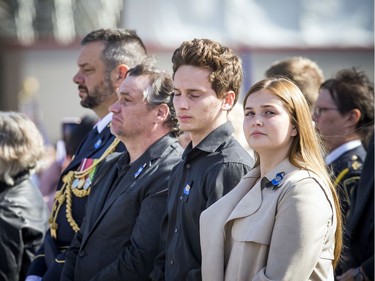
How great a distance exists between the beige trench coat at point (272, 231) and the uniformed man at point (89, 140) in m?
1.62

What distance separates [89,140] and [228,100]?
1.69 m

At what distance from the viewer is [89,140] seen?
573cm

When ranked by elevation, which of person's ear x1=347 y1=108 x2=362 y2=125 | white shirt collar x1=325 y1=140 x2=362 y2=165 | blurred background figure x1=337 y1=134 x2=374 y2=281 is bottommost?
blurred background figure x1=337 y1=134 x2=374 y2=281

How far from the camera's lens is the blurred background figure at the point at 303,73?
236 inches

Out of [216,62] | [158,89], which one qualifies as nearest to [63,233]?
[158,89]

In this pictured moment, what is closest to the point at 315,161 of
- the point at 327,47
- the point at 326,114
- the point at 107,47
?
the point at 326,114

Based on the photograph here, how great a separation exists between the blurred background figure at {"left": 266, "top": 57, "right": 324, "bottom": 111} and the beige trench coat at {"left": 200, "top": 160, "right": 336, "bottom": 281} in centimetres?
222

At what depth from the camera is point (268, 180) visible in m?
3.74

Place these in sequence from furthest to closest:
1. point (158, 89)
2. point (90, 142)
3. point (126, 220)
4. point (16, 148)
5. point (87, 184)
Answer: point (16, 148), point (90, 142), point (87, 184), point (158, 89), point (126, 220)

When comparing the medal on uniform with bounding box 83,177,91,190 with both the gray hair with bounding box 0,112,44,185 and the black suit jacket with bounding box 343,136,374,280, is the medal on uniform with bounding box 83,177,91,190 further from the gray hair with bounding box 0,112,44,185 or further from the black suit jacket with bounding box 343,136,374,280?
the black suit jacket with bounding box 343,136,374,280

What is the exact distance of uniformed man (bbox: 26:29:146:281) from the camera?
5340mm

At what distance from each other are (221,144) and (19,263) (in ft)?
7.81

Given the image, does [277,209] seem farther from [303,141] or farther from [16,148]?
[16,148]

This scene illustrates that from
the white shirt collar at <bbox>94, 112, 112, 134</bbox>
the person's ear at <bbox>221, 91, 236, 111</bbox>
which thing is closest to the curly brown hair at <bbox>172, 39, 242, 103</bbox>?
the person's ear at <bbox>221, 91, 236, 111</bbox>
